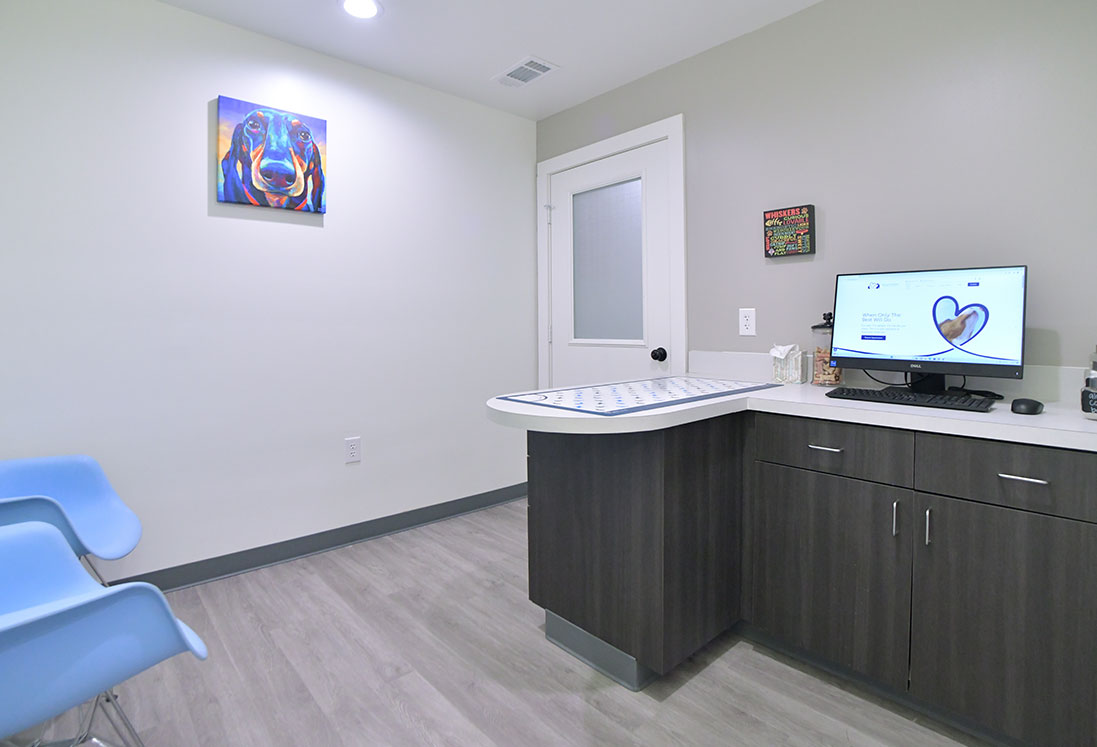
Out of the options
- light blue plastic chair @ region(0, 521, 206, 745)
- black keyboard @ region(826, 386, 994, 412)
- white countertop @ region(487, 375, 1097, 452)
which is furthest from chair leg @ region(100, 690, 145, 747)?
black keyboard @ region(826, 386, 994, 412)

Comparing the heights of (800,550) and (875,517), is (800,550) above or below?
below

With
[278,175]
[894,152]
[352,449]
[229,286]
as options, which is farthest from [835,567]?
[278,175]

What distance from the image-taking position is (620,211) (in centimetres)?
325

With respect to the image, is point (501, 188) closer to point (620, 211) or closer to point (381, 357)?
point (620, 211)

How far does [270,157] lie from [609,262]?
1.83 meters

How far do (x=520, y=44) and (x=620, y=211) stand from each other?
99 cm

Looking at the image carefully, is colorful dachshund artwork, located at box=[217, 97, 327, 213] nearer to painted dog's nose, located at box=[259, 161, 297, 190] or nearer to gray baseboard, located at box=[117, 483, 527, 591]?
painted dog's nose, located at box=[259, 161, 297, 190]

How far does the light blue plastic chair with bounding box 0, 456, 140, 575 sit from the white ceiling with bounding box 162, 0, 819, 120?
1936mm

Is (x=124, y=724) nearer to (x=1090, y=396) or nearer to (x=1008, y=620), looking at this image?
(x=1008, y=620)

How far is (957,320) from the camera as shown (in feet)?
6.12

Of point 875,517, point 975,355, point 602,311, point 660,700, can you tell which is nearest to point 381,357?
point 602,311

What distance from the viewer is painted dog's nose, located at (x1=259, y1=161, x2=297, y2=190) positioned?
105 inches

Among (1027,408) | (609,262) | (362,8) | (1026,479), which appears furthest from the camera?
(609,262)

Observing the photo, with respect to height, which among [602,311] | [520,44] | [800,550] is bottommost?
[800,550]
